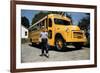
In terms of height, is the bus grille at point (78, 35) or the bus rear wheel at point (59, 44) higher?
the bus grille at point (78, 35)

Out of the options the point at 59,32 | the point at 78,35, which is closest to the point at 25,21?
the point at 59,32

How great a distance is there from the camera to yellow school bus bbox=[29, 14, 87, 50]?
5.94 ft

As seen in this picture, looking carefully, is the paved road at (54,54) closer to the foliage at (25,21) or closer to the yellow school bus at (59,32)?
the yellow school bus at (59,32)

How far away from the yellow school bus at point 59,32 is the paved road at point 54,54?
0.05m

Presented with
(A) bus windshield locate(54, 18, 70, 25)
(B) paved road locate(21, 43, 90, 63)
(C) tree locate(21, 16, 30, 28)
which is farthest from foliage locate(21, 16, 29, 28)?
(A) bus windshield locate(54, 18, 70, 25)

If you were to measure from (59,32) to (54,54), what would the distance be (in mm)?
216

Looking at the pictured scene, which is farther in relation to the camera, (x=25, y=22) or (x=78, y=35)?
(x=78, y=35)

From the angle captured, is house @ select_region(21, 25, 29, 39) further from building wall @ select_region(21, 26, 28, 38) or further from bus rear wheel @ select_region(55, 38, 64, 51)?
bus rear wheel @ select_region(55, 38, 64, 51)

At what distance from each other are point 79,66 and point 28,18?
0.69 m

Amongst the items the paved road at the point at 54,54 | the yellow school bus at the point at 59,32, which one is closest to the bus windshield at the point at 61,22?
the yellow school bus at the point at 59,32

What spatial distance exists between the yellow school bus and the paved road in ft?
0.17

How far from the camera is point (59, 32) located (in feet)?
6.17

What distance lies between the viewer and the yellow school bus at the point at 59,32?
1810mm

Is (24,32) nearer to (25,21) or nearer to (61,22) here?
(25,21)
